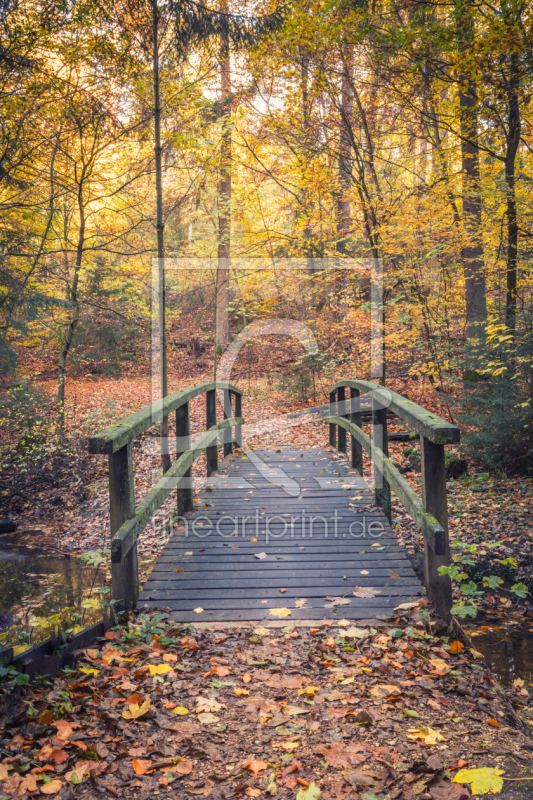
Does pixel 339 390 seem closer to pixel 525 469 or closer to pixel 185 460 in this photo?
pixel 525 469

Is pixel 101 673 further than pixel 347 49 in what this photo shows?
No

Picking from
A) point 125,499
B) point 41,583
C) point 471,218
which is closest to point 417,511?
point 125,499

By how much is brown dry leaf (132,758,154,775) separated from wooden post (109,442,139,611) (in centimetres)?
130

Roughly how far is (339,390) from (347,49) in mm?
7168

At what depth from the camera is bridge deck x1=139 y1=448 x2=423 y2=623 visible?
3.44 meters

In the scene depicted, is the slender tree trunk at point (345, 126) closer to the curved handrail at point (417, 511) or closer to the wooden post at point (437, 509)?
the curved handrail at point (417, 511)

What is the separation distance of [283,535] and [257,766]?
8.98 ft

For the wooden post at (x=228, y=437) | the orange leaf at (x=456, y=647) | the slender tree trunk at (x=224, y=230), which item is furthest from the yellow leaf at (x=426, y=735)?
the slender tree trunk at (x=224, y=230)

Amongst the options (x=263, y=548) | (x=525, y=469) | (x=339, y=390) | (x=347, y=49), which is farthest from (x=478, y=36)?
(x=263, y=548)

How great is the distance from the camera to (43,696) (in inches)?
89.5

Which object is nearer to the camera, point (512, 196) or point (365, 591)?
point (365, 591)

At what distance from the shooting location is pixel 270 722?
2.27 meters

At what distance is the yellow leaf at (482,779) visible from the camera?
177cm

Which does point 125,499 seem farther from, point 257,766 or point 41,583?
point 41,583
